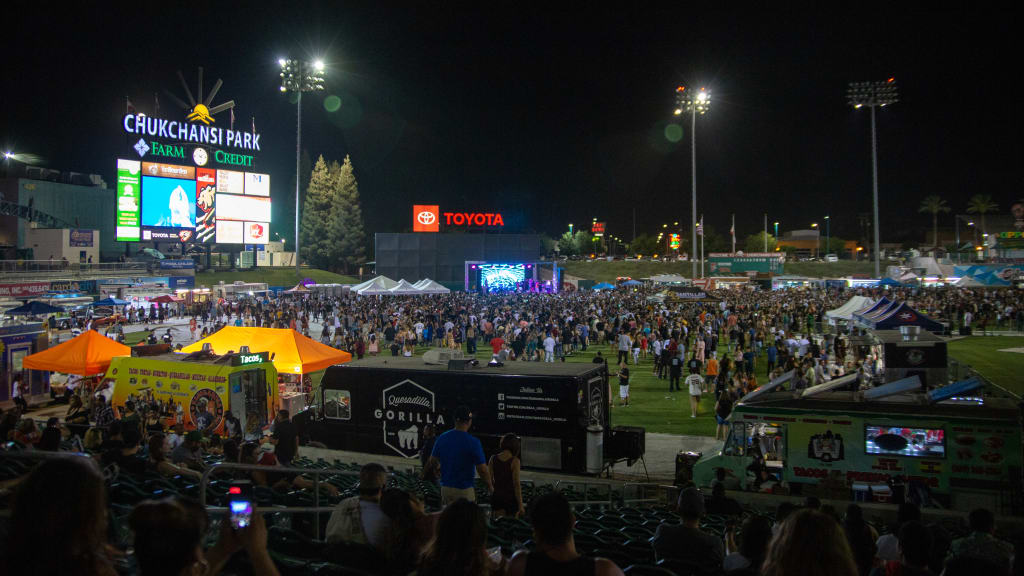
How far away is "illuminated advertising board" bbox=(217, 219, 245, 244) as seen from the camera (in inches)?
2325

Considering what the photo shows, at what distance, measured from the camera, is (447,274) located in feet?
196

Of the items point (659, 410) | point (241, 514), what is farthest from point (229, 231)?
point (241, 514)

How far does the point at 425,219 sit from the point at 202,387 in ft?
156

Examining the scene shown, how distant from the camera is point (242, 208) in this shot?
60.2 m

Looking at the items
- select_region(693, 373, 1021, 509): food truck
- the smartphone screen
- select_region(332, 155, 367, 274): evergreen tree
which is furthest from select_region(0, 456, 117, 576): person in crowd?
select_region(332, 155, 367, 274): evergreen tree

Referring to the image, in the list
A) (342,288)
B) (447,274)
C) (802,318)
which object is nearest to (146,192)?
(342,288)

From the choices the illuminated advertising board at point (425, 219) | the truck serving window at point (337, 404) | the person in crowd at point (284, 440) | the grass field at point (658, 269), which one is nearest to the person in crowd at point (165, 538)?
the person in crowd at point (284, 440)

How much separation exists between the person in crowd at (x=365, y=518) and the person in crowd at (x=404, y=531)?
0.06m

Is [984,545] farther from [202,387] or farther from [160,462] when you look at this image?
[202,387]

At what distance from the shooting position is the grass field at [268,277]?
60.2 metres

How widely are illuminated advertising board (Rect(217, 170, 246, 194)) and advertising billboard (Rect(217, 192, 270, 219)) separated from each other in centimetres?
52

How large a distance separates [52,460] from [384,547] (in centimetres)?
206

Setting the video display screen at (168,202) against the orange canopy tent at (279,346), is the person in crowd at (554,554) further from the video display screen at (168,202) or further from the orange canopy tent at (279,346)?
the video display screen at (168,202)

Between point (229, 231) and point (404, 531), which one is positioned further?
point (229, 231)
